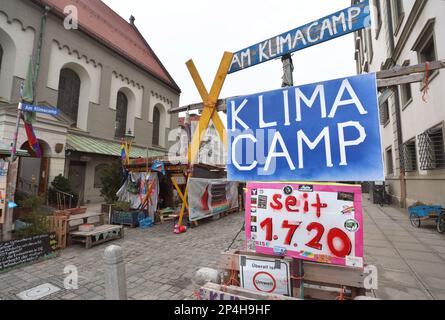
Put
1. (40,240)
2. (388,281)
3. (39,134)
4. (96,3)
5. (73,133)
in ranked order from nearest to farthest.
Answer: (388,281), (40,240), (39,134), (73,133), (96,3)

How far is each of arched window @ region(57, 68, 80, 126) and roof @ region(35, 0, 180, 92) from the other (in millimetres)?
3317

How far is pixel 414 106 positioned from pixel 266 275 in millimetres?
11939

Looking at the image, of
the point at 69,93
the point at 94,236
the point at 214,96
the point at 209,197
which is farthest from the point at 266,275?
the point at 69,93

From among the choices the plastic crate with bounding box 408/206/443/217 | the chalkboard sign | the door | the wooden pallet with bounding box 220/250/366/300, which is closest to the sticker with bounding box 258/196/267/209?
the wooden pallet with bounding box 220/250/366/300

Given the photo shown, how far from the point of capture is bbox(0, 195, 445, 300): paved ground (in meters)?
3.84

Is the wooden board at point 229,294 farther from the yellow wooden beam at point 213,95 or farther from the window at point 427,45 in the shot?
the window at point 427,45

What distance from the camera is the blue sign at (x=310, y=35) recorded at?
2.61m

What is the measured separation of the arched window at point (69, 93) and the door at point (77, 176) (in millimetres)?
2837

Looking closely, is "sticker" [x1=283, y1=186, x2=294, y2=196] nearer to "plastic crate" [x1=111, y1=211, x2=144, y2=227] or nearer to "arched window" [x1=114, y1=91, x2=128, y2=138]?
"plastic crate" [x1=111, y1=211, x2=144, y2=227]

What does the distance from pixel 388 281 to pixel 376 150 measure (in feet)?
11.3

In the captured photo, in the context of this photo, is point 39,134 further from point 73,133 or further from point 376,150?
point 376,150

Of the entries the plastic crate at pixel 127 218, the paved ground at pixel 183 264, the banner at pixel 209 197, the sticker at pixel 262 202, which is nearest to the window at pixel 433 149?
the paved ground at pixel 183 264
